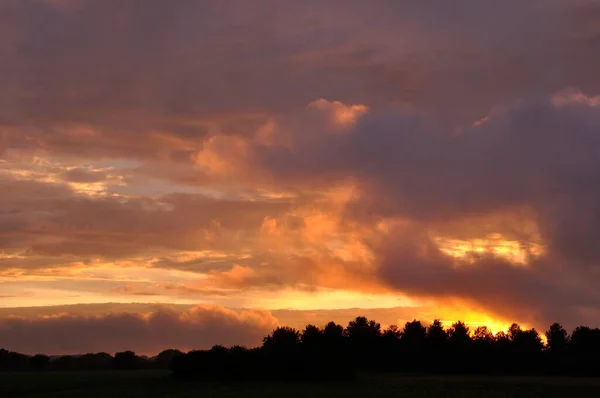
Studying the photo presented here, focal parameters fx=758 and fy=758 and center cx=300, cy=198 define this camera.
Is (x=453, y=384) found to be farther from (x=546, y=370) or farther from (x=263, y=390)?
(x=546, y=370)

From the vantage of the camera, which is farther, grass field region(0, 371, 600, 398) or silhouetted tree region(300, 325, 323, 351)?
silhouetted tree region(300, 325, 323, 351)

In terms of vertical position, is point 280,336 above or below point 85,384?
above

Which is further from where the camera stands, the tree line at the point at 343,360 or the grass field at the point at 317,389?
the tree line at the point at 343,360

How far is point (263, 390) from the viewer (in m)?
114

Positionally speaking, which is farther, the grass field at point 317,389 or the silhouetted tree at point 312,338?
the silhouetted tree at point 312,338

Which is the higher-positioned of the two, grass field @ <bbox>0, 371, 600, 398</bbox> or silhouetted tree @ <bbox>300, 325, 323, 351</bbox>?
silhouetted tree @ <bbox>300, 325, 323, 351</bbox>

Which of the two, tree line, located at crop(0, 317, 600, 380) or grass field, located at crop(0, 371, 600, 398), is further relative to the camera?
tree line, located at crop(0, 317, 600, 380)

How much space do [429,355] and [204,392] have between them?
300 ft

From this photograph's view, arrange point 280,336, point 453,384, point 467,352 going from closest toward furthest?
1. point 453,384
2. point 280,336
3. point 467,352

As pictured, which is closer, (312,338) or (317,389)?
(317,389)

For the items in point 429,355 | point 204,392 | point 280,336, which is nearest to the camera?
point 204,392

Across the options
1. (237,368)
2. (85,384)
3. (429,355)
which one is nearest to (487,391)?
(237,368)

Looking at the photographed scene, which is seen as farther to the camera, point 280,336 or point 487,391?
point 280,336

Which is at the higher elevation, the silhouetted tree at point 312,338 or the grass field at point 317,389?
the silhouetted tree at point 312,338
